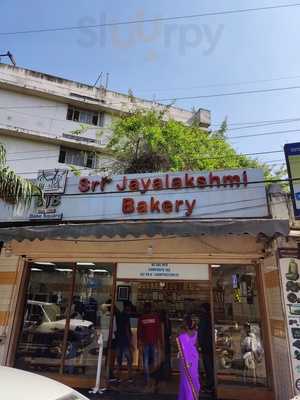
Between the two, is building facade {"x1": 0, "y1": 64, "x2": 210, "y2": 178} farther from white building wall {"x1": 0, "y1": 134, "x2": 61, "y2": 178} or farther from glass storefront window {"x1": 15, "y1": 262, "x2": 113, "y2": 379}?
glass storefront window {"x1": 15, "y1": 262, "x2": 113, "y2": 379}

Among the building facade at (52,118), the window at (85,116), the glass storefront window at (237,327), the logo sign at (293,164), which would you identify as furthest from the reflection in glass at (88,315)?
the window at (85,116)

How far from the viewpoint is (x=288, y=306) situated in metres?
7.02

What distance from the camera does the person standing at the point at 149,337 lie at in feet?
28.0

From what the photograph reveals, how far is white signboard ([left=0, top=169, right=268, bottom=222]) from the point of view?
8.91 m

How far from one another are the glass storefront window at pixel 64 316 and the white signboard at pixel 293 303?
438 centimetres

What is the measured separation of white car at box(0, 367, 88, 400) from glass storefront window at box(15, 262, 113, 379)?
6.02m

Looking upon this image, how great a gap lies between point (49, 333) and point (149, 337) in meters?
2.81

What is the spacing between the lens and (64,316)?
9109 mm

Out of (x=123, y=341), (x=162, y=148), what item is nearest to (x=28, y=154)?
(x=162, y=148)

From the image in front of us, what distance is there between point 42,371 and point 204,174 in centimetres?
678

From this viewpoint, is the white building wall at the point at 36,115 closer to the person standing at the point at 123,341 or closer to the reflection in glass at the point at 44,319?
the reflection in glass at the point at 44,319

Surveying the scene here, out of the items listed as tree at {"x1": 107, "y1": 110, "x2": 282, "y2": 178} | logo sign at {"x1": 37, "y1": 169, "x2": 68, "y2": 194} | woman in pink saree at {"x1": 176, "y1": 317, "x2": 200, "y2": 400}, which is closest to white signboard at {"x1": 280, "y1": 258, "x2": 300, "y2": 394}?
woman in pink saree at {"x1": 176, "y1": 317, "x2": 200, "y2": 400}

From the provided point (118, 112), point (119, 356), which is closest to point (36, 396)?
point (119, 356)

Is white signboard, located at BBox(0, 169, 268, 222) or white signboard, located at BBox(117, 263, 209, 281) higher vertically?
white signboard, located at BBox(0, 169, 268, 222)
